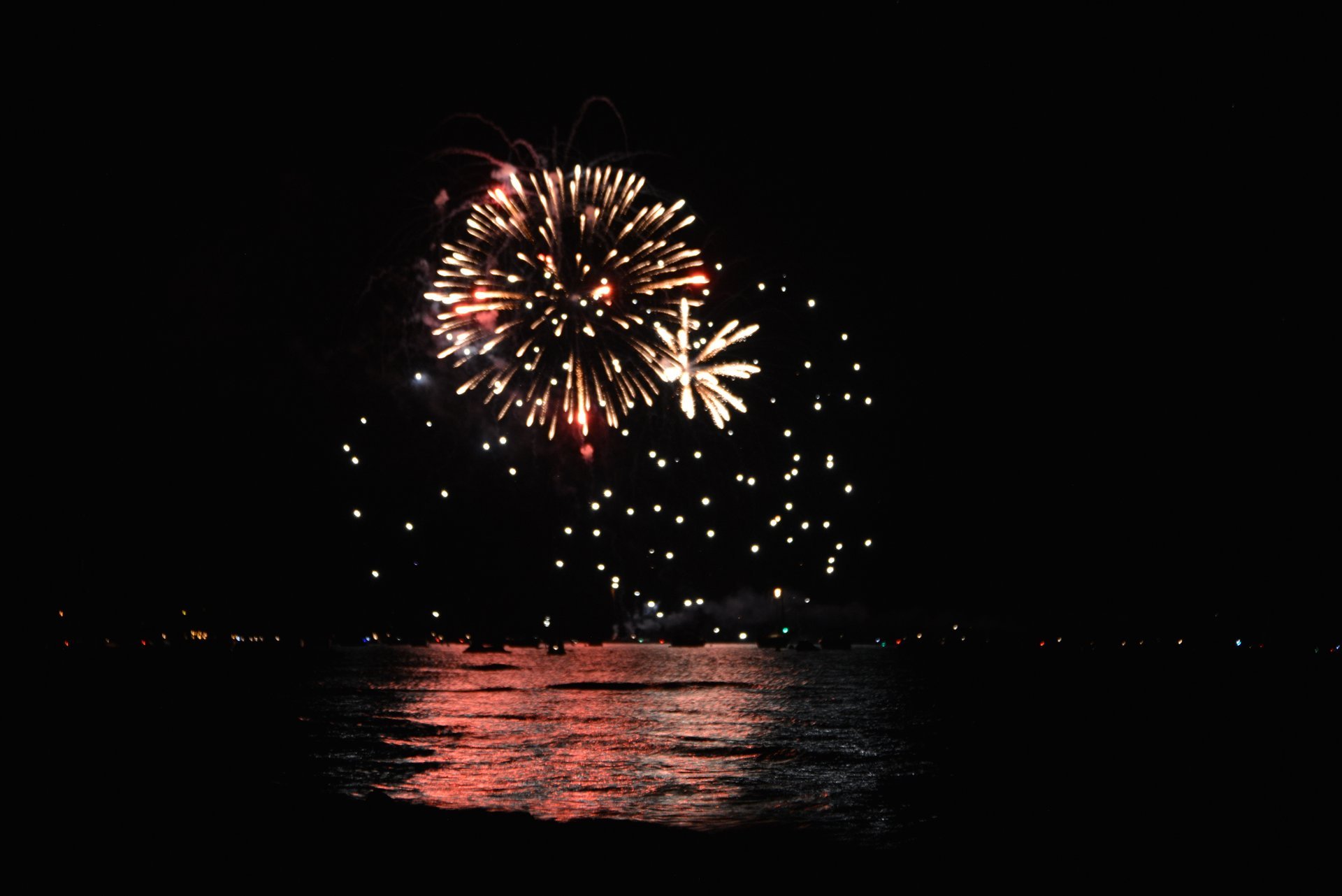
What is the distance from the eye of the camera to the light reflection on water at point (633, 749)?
16812 millimetres

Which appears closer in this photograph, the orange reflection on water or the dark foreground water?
the dark foreground water

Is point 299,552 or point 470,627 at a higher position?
point 299,552

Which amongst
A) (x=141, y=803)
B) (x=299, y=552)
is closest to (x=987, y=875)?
(x=141, y=803)

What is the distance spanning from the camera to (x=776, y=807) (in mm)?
16781

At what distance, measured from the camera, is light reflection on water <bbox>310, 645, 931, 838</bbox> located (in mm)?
16812

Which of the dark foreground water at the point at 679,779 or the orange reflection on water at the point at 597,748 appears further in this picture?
the orange reflection on water at the point at 597,748

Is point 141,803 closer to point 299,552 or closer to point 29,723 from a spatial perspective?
point 29,723

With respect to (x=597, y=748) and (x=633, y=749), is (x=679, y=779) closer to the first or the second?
(x=633, y=749)

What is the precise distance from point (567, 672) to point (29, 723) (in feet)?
156

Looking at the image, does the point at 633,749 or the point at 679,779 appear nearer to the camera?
the point at 679,779

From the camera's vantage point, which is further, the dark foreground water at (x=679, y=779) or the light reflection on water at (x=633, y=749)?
the light reflection on water at (x=633, y=749)

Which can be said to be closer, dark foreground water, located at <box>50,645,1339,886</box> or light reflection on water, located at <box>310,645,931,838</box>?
dark foreground water, located at <box>50,645,1339,886</box>

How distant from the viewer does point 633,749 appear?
24266mm

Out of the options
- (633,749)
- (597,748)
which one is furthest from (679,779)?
(597,748)
